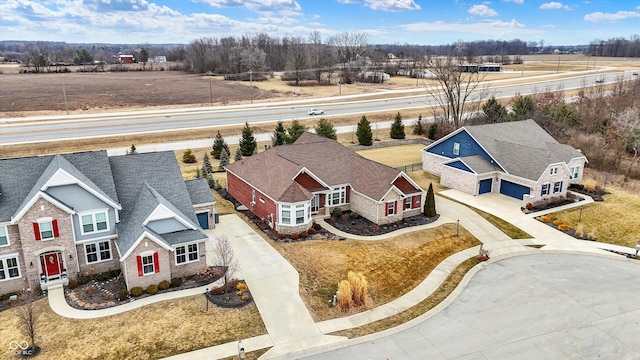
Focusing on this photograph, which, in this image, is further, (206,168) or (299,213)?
(206,168)

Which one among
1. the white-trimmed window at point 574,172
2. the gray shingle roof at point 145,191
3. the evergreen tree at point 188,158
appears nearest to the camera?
the gray shingle roof at point 145,191

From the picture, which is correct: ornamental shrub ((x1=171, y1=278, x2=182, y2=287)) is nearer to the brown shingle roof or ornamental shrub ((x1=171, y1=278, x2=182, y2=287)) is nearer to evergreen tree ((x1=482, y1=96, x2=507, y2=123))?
the brown shingle roof

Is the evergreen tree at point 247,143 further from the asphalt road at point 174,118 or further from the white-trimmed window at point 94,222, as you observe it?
the white-trimmed window at point 94,222

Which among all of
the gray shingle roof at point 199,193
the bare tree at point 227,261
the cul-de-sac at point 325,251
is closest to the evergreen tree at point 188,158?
the cul-de-sac at point 325,251

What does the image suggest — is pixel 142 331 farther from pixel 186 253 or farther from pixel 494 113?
pixel 494 113

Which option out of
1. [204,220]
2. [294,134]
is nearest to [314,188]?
[204,220]

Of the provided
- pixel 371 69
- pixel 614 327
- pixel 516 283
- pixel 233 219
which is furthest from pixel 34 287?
pixel 371 69

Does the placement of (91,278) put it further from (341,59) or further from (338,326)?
(341,59)
